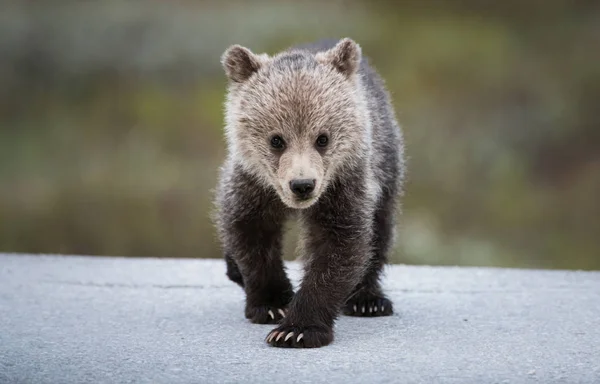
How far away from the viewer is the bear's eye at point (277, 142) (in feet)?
18.0

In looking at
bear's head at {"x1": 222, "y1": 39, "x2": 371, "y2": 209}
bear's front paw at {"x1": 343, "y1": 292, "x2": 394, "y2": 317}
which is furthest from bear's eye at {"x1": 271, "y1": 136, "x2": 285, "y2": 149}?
bear's front paw at {"x1": 343, "y1": 292, "x2": 394, "y2": 317}

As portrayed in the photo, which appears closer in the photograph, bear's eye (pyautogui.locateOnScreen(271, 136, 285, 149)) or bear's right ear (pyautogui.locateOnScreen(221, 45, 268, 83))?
bear's eye (pyautogui.locateOnScreen(271, 136, 285, 149))

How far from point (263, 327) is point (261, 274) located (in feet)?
0.95

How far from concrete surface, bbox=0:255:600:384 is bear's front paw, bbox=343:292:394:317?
4.2 inches

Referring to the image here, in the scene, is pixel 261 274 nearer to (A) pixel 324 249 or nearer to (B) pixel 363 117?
(A) pixel 324 249

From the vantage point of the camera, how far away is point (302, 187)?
520 cm

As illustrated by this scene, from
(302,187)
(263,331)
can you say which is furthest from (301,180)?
(263,331)

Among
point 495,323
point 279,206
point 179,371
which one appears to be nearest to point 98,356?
point 179,371

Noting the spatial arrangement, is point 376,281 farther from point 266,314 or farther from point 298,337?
point 298,337

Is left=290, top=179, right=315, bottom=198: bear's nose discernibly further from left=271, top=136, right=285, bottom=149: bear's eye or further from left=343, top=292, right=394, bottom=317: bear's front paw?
left=343, top=292, right=394, bottom=317: bear's front paw

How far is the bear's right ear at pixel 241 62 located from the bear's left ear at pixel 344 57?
13.5 inches

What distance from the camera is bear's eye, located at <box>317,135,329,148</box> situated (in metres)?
5.52

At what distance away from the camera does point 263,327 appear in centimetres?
589

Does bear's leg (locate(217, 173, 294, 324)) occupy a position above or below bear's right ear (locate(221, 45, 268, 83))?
below
